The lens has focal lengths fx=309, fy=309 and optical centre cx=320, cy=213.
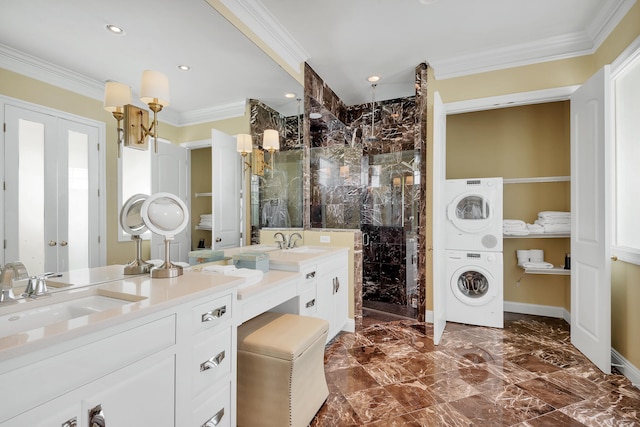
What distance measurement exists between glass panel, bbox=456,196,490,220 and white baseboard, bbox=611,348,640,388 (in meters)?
1.50

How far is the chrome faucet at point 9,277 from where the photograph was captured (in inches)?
42.0

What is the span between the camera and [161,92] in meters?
1.64

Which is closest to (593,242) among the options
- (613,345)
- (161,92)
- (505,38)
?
(613,345)

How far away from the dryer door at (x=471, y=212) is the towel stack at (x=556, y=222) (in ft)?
2.28

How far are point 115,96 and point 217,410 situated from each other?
1.54m

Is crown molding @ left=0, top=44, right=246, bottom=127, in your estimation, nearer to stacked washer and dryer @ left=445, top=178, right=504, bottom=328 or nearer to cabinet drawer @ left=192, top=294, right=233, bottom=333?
cabinet drawer @ left=192, top=294, right=233, bottom=333

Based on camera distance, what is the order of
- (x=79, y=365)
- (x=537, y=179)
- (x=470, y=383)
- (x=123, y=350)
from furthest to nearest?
(x=537, y=179) → (x=470, y=383) → (x=123, y=350) → (x=79, y=365)

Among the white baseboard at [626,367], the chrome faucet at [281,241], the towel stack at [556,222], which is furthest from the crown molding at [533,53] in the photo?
the white baseboard at [626,367]

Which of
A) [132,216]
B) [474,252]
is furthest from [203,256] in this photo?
[474,252]

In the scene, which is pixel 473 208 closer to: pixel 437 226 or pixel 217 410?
pixel 437 226

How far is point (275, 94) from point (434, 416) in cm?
272

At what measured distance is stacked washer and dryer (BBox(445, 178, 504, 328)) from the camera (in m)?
3.28

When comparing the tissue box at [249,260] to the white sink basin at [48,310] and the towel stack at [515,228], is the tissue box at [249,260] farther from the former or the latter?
the towel stack at [515,228]

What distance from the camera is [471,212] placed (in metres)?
3.40
